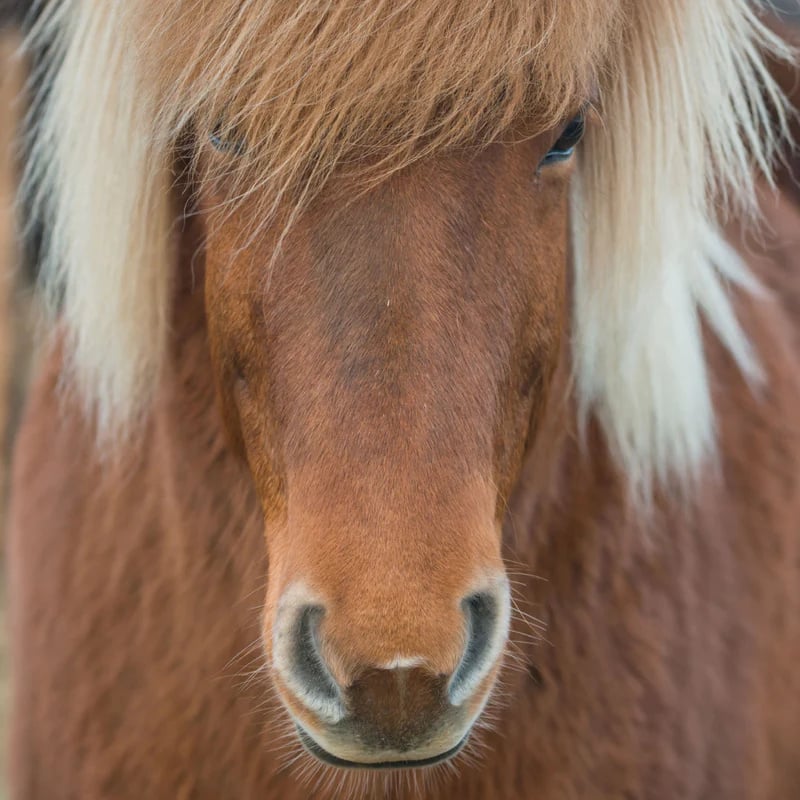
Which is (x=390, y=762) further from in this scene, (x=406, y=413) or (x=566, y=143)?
(x=566, y=143)

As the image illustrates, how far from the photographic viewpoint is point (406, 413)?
1242 millimetres

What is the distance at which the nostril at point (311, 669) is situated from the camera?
119 cm

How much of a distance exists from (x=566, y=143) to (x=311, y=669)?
747 millimetres

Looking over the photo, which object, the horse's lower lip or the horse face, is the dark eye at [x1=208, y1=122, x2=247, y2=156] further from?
the horse's lower lip

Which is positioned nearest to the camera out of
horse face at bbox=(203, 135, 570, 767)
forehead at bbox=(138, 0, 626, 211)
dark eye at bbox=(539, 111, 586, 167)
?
horse face at bbox=(203, 135, 570, 767)

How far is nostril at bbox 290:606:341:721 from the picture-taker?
1.19m

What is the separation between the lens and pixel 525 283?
139 centimetres

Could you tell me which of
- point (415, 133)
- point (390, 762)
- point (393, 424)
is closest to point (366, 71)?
point (415, 133)

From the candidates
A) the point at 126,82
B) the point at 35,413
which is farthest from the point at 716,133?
the point at 35,413

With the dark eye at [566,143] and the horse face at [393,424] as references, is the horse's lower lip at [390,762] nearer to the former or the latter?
the horse face at [393,424]

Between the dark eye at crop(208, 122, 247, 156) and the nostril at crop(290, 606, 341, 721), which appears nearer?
the nostril at crop(290, 606, 341, 721)

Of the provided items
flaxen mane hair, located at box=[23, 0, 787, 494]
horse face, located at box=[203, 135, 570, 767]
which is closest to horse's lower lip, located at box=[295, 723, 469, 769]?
horse face, located at box=[203, 135, 570, 767]

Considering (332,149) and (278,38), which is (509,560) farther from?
(278,38)

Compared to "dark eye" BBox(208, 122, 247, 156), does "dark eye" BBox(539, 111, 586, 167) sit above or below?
below
